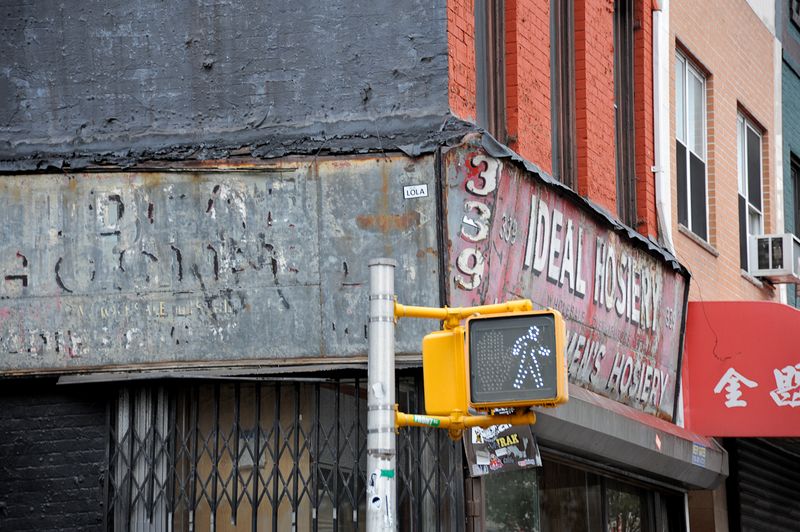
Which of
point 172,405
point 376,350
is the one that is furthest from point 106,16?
point 376,350

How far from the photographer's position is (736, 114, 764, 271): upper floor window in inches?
728

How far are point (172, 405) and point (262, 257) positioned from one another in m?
1.24

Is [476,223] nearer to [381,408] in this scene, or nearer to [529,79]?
[529,79]

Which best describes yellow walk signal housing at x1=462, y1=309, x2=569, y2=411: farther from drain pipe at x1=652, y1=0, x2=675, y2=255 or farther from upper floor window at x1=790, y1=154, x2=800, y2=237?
upper floor window at x1=790, y1=154, x2=800, y2=237

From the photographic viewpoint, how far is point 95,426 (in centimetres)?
1088

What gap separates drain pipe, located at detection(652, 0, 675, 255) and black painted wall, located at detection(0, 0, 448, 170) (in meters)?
5.06

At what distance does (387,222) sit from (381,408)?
3653mm

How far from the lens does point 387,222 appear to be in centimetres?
1070

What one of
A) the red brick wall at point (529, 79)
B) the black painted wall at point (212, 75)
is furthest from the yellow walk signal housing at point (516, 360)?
the red brick wall at point (529, 79)

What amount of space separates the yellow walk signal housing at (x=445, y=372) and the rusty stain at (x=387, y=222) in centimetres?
326

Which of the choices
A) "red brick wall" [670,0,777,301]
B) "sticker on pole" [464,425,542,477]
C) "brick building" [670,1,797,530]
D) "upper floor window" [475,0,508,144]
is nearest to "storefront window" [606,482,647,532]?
"brick building" [670,1,797,530]

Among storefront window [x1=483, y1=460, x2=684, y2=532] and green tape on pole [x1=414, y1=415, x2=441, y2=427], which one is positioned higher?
green tape on pole [x1=414, y1=415, x2=441, y2=427]

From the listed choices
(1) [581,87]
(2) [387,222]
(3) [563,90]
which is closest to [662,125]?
(1) [581,87]

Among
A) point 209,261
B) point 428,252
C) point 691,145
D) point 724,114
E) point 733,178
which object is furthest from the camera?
point 733,178
